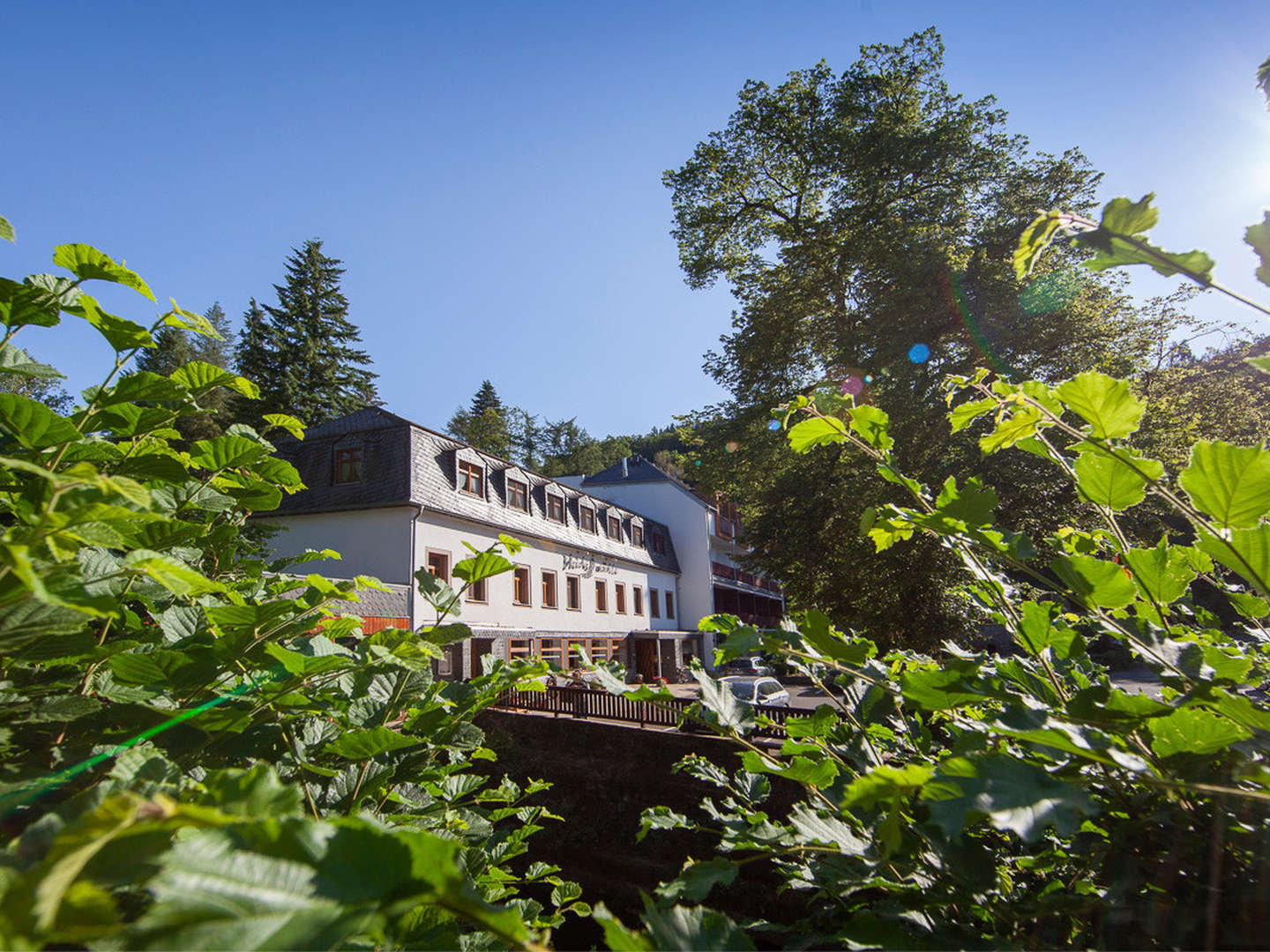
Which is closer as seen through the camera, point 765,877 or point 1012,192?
point 765,877

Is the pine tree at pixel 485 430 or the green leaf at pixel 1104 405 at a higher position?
the pine tree at pixel 485 430

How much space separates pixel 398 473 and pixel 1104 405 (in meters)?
18.8

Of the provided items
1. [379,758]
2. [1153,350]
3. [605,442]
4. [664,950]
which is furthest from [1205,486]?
[605,442]

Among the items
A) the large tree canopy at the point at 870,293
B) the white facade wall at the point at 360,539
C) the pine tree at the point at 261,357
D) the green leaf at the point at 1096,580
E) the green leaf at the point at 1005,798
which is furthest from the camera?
the pine tree at the point at 261,357

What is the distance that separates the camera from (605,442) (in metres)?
73.1

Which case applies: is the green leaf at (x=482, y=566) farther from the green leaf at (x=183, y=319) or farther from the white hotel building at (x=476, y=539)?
the white hotel building at (x=476, y=539)

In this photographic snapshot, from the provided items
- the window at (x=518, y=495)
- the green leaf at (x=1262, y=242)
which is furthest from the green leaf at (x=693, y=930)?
the window at (x=518, y=495)

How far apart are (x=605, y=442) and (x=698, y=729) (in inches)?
2428

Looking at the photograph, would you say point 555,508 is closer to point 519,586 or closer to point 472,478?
point 519,586

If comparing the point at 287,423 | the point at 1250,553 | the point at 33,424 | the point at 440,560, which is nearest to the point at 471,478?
the point at 440,560

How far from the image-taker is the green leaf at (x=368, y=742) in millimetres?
1125

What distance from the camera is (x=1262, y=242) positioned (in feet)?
2.86

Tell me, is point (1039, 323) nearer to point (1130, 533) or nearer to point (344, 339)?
point (1130, 533)

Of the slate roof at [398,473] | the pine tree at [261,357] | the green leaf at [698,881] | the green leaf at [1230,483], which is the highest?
the pine tree at [261,357]
